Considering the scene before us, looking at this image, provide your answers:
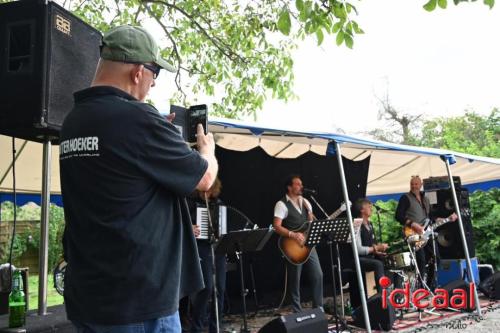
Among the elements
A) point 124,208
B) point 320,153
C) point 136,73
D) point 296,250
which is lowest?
point 296,250

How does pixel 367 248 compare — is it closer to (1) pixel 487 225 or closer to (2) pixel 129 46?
(1) pixel 487 225

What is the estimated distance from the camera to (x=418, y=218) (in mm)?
7898

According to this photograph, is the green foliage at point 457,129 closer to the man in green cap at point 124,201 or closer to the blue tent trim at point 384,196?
the blue tent trim at point 384,196

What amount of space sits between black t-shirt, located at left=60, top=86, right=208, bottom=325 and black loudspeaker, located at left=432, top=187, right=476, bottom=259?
25.5 feet

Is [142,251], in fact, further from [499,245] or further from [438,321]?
[499,245]

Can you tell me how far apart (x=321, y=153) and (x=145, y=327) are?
664cm

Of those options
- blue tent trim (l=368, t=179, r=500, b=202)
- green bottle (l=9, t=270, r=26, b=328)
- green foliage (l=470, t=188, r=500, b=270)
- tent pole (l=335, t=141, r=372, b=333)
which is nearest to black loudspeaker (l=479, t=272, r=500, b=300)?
green foliage (l=470, t=188, r=500, b=270)

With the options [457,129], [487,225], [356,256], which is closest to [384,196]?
[487,225]

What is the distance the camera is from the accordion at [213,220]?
16.8 ft

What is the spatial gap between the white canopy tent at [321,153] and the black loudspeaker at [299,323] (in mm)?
1906

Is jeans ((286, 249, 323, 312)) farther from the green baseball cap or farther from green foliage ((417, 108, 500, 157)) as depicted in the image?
green foliage ((417, 108, 500, 157))

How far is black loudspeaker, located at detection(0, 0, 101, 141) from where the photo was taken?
2682 millimetres

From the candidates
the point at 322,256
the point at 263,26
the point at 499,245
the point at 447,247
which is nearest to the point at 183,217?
the point at 263,26

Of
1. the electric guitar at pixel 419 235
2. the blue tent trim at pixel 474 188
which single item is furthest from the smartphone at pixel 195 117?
the blue tent trim at pixel 474 188
